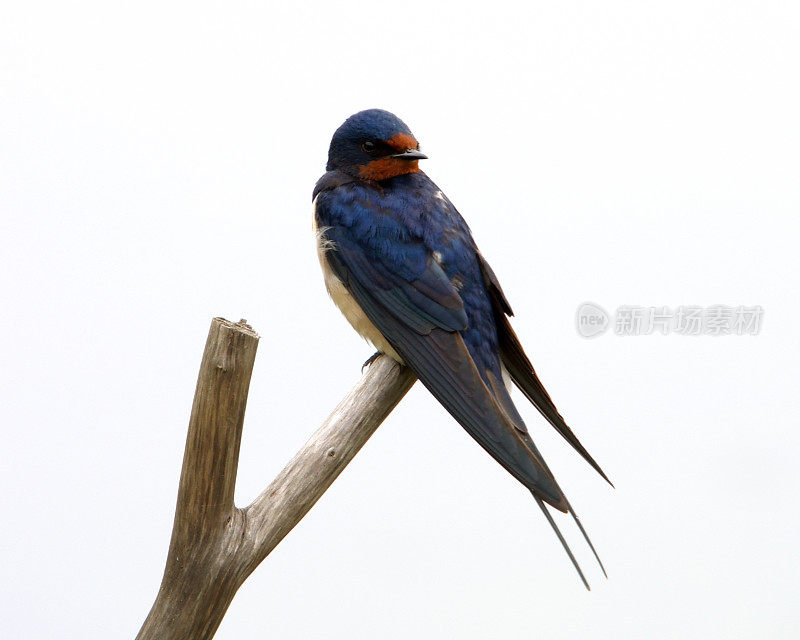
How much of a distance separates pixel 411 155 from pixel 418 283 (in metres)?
0.25

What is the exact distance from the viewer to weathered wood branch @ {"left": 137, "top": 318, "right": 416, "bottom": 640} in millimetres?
1513

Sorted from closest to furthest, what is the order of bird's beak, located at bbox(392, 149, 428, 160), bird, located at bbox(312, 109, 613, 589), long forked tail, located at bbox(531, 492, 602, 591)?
long forked tail, located at bbox(531, 492, 602, 591)
bird, located at bbox(312, 109, 613, 589)
bird's beak, located at bbox(392, 149, 428, 160)

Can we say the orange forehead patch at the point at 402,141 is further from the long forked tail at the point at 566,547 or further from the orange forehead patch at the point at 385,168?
the long forked tail at the point at 566,547

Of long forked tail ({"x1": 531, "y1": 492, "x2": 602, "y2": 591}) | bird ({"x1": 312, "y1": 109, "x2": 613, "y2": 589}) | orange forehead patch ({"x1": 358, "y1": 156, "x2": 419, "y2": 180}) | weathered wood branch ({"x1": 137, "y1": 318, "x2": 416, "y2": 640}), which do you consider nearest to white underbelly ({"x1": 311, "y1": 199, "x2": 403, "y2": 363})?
bird ({"x1": 312, "y1": 109, "x2": 613, "y2": 589})

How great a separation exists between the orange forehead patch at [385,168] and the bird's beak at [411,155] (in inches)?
0.8

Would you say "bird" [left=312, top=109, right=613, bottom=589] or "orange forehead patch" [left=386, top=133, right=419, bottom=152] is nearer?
"bird" [left=312, top=109, right=613, bottom=589]

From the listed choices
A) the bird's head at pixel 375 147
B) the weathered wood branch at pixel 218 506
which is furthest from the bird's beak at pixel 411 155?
the weathered wood branch at pixel 218 506

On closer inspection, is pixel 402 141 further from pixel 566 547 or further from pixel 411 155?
pixel 566 547

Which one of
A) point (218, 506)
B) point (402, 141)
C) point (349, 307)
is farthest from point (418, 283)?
point (218, 506)

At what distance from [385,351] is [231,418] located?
0.42 meters

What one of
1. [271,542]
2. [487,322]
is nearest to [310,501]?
[271,542]

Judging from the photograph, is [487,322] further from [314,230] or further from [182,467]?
[182,467]

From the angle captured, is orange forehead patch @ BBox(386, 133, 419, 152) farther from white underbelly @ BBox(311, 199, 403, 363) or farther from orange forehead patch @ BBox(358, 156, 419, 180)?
white underbelly @ BBox(311, 199, 403, 363)

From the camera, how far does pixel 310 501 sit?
1643 mm
